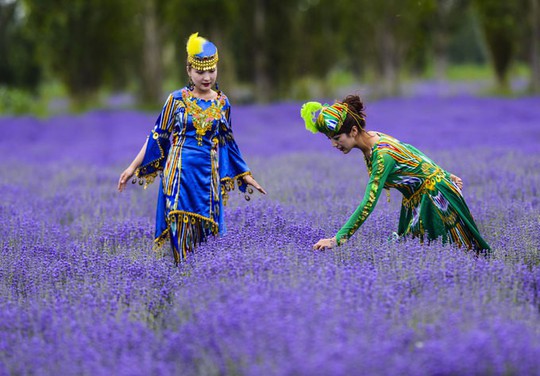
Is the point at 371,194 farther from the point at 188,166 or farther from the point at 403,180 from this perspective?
the point at 188,166

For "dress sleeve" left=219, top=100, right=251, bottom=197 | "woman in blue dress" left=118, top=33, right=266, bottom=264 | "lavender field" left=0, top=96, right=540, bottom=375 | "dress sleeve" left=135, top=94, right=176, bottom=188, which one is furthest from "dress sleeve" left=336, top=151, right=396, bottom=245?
"dress sleeve" left=135, top=94, right=176, bottom=188

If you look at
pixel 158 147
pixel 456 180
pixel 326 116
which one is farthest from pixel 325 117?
pixel 158 147

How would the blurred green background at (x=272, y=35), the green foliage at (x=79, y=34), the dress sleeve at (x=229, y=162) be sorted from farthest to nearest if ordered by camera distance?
the green foliage at (x=79, y=34)
the blurred green background at (x=272, y=35)
the dress sleeve at (x=229, y=162)

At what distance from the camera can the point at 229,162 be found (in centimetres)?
461

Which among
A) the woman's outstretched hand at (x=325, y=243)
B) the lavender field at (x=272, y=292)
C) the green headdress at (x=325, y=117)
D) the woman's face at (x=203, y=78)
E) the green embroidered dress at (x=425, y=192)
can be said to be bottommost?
the lavender field at (x=272, y=292)

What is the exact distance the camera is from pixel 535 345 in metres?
2.57

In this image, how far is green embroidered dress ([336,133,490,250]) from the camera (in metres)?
4.08

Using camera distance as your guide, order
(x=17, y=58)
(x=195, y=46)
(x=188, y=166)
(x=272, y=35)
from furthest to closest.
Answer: (x=17, y=58)
(x=272, y=35)
(x=188, y=166)
(x=195, y=46)

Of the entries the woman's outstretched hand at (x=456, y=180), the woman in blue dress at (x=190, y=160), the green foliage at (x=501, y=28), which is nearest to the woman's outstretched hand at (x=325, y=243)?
the woman in blue dress at (x=190, y=160)

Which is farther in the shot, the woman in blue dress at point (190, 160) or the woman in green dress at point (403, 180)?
the woman in blue dress at point (190, 160)

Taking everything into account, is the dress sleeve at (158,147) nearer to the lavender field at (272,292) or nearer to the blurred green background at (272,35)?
the lavender field at (272,292)

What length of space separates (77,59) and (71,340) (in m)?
24.5

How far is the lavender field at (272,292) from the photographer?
256 cm

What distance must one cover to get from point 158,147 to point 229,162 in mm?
507
